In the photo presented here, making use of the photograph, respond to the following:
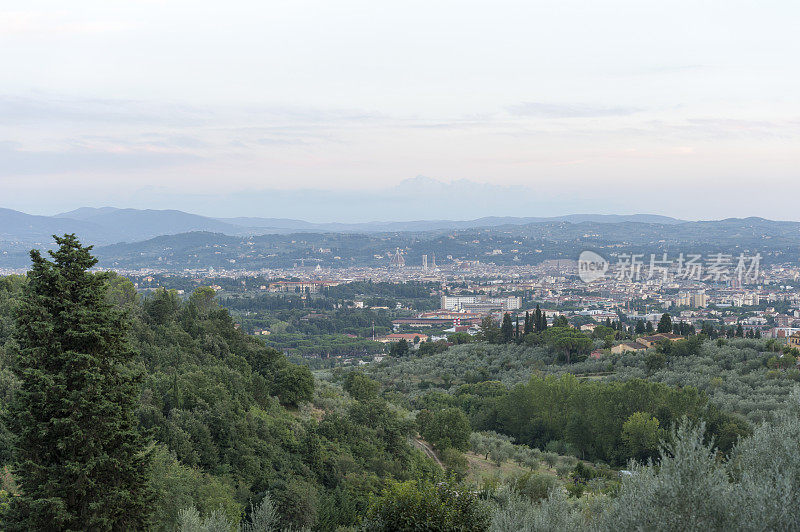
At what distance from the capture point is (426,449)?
2244 centimetres

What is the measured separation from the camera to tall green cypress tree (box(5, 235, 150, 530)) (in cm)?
807

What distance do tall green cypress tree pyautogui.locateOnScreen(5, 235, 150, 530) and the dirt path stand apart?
13.7 meters

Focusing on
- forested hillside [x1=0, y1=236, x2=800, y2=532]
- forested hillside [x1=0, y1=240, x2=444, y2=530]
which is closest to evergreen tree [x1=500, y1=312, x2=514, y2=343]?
forested hillside [x1=0, y1=236, x2=800, y2=532]

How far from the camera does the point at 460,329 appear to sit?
265 feet

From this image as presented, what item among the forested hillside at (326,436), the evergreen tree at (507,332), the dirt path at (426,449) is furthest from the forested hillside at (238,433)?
the evergreen tree at (507,332)

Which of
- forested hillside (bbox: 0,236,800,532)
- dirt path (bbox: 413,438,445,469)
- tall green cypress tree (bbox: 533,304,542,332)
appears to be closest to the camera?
forested hillside (bbox: 0,236,800,532)

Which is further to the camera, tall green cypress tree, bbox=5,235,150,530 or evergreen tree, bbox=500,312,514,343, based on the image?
evergreen tree, bbox=500,312,514,343

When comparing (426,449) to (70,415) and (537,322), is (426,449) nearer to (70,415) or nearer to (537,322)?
(70,415)

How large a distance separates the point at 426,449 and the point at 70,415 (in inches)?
A: 623

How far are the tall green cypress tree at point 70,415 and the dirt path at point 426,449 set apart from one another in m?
13.7

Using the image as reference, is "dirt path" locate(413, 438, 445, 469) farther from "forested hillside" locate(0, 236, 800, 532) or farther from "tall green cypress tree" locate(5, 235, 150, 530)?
"tall green cypress tree" locate(5, 235, 150, 530)

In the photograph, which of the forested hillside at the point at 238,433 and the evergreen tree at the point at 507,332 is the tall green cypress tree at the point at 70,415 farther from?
the evergreen tree at the point at 507,332

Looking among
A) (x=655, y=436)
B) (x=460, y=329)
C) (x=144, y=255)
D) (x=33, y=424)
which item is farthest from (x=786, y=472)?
(x=144, y=255)

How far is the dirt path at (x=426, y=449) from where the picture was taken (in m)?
21.3
